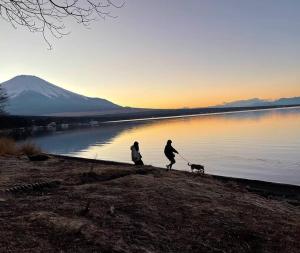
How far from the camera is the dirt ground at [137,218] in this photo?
30.8 ft

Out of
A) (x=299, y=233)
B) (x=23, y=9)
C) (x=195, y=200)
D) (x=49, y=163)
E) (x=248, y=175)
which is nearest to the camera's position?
(x=23, y=9)

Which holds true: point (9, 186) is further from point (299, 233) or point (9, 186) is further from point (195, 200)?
point (299, 233)

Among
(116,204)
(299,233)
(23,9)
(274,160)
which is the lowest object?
(274,160)

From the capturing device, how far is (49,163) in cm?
2291

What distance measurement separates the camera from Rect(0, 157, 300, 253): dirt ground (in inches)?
369

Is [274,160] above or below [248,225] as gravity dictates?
below

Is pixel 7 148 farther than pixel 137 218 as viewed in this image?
Yes

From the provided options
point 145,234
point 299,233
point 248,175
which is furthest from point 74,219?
point 248,175

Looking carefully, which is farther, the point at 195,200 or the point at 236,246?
the point at 195,200

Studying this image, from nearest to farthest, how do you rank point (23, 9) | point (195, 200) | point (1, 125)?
point (23, 9) → point (195, 200) → point (1, 125)

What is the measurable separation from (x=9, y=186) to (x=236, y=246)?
779cm

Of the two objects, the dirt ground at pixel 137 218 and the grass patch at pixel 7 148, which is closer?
the dirt ground at pixel 137 218

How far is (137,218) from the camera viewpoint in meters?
11.2

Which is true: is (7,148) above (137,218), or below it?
above
